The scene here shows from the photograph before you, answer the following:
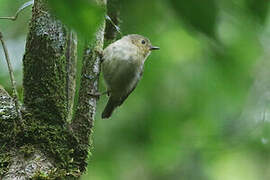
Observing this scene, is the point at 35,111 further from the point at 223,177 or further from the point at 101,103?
the point at 223,177

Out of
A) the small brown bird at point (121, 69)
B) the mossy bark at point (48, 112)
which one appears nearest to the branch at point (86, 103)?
the mossy bark at point (48, 112)

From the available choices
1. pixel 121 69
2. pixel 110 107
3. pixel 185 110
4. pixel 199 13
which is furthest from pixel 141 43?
pixel 199 13

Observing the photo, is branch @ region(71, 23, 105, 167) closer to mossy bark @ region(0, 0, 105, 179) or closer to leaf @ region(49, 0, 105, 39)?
mossy bark @ region(0, 0, 105, 179)

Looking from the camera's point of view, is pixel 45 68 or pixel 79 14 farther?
pixel 45 68

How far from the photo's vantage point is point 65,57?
2.55 meters

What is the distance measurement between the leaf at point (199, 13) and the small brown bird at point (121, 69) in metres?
3.65

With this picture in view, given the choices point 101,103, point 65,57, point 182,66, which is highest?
point 65,57

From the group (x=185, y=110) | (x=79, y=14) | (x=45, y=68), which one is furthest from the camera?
(x=185, y=110)

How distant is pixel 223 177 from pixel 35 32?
4618 millimetres

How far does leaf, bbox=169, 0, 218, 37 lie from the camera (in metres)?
0.69

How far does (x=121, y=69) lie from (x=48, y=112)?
2253 mm

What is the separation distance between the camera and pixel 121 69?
4.65 metres

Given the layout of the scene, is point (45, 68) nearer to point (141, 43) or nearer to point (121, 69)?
point (121, 69)

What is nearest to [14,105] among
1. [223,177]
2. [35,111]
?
[35,111]
